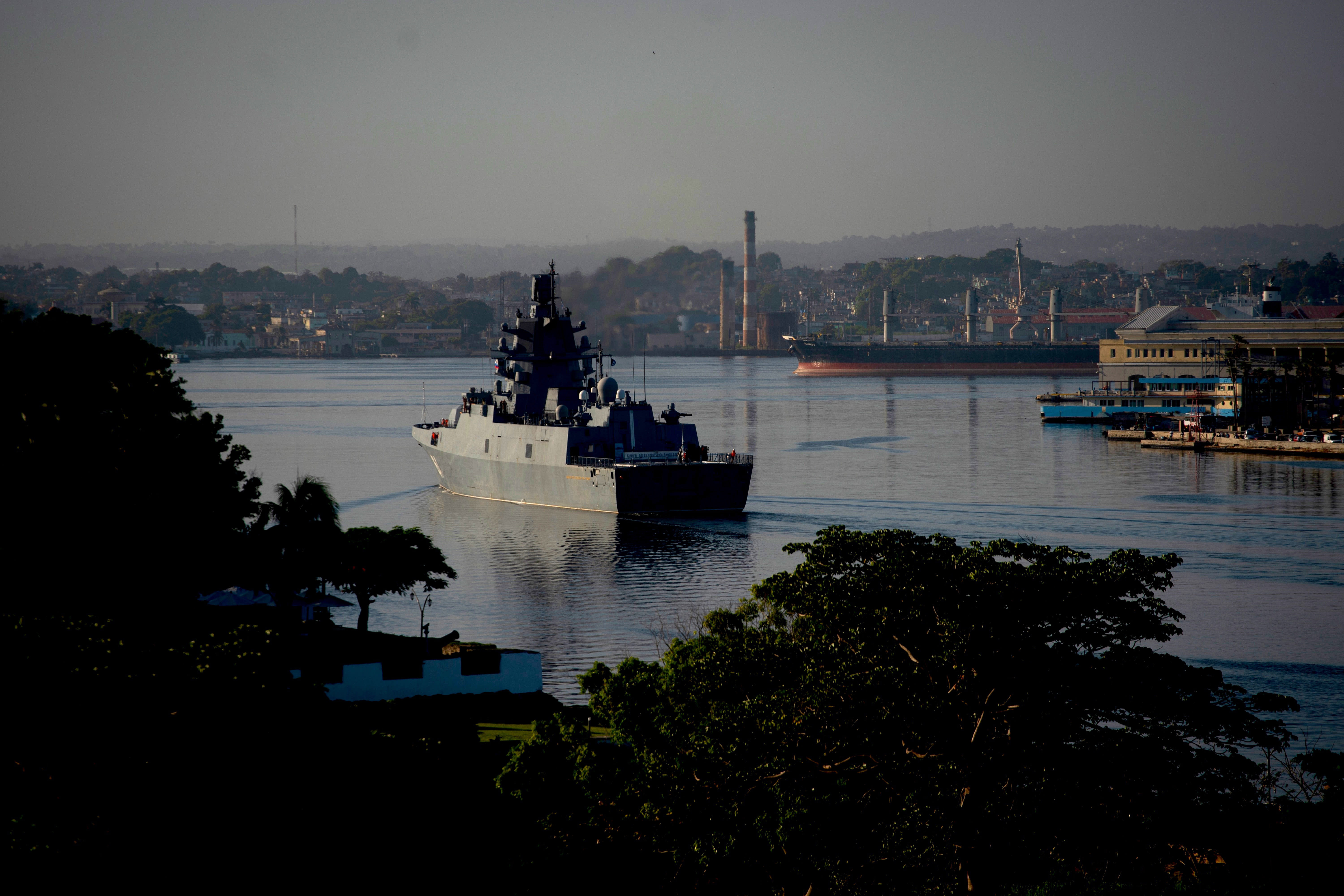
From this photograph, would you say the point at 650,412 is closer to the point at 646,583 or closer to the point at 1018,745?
the point at 646,583

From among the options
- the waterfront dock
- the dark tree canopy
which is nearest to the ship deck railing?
the dark tree canopy

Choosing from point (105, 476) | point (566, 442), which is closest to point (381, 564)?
point (105, 476)

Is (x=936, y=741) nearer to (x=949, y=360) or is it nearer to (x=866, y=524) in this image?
(x=866, y=524)

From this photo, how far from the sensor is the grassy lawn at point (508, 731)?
1673cm

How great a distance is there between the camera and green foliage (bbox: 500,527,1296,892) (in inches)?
441

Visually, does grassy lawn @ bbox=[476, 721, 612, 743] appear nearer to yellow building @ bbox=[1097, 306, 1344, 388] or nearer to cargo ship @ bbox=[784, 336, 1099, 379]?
yellow building @ bbox=[1097, 306, 1344, 388]

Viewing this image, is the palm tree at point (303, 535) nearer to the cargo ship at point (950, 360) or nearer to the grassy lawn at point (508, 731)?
→ the grassy lawn at point (508, 731)

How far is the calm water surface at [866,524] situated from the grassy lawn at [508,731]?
3680 mm

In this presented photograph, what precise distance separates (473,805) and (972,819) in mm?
4749

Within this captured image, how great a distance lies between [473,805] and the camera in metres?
12.8

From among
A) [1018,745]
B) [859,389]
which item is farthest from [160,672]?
[859,389]

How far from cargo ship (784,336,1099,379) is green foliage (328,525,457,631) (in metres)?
148

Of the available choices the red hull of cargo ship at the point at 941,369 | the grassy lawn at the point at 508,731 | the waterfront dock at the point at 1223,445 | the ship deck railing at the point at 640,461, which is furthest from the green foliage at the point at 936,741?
the red hull of cargo ship at the point at 941,369

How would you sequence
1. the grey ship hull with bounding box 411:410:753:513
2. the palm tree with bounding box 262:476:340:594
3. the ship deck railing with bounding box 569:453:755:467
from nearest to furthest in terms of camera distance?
the palm tree with bounding box 262:476:340:594, the grey ship hull with bounding box 411:410:753:513, the ship deck railing with bounding box 569:453:755:467
